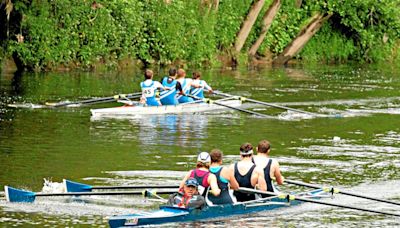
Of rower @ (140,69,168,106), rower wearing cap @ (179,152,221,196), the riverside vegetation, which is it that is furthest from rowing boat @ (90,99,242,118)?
the riverside vegetation

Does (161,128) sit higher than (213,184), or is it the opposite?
(161,128)

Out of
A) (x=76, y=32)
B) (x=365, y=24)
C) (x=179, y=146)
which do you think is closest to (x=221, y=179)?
(x=179, y=146)

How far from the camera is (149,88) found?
31.8 m

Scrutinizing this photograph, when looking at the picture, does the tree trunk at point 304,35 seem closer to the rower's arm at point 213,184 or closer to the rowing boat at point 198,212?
the rowing boat at point 198,212

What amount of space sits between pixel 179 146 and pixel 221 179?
8.58m

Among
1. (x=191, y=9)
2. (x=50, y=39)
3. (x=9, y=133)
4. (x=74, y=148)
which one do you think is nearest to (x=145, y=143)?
(x=74, y=148)

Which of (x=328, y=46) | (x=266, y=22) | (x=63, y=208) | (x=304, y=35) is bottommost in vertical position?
(x=63, y=208)

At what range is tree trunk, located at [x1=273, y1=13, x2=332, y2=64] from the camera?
65.8 metres

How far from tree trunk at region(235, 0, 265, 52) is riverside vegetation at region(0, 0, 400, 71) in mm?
57

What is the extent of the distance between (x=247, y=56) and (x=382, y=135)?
1342 inches

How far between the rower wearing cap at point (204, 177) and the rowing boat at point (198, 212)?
0.95 ft

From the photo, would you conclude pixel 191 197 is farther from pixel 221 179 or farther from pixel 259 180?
pixel 259 180

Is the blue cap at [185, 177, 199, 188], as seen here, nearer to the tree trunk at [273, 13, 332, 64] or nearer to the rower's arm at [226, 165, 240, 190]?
the rower's arm at [226, 165, 240, 190]

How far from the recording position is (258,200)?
1761 centimetres
